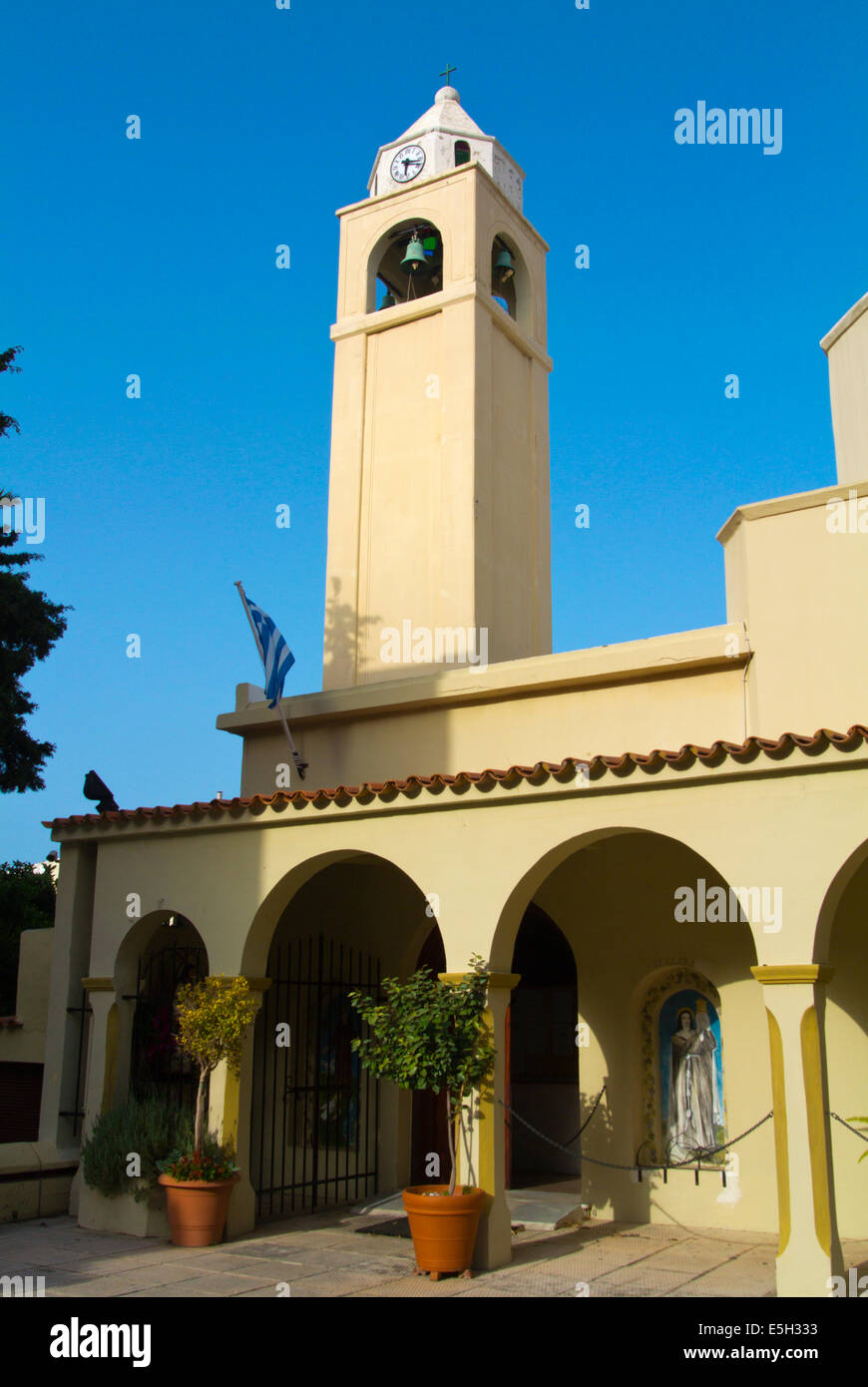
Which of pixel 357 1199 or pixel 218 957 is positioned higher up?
pixel 218 957

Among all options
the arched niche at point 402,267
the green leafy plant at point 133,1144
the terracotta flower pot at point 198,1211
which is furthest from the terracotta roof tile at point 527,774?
the arched niche at point 402,267

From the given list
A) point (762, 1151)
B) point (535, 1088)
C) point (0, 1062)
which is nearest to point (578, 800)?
point (762, 1151)

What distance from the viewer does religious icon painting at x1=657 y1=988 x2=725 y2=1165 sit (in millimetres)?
11328

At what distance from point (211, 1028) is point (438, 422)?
9.96 m

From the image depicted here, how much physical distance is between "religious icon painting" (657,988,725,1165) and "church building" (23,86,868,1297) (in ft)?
0.09

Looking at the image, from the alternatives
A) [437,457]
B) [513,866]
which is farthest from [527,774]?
[437,457]

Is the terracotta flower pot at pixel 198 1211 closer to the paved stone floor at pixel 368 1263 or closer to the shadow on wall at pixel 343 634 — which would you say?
the paved stone floor at pixel 368 1263

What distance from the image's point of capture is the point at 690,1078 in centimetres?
1156

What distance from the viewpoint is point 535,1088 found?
52.2 feet

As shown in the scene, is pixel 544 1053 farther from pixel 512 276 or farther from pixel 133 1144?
pixel 512 276

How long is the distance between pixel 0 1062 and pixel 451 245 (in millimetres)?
13684
